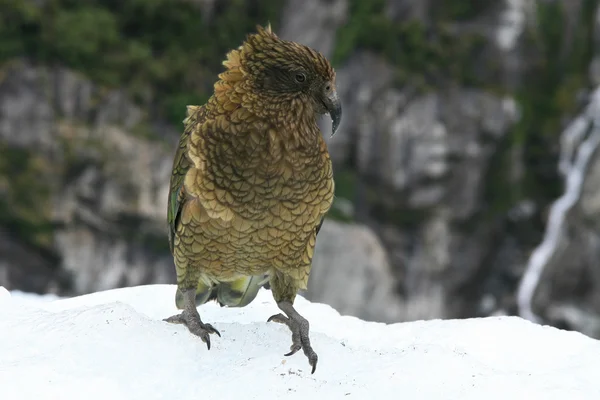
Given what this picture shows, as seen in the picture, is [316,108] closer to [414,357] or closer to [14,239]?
[414,357]

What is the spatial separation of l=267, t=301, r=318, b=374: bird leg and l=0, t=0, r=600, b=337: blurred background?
9959mm

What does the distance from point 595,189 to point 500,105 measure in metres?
2.92

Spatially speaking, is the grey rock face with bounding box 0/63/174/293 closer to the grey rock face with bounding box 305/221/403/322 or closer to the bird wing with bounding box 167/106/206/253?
the grey rock face with bounding box 305/221/403/322

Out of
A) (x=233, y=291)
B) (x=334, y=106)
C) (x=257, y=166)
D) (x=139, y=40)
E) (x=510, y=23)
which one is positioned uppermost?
(x=510, y=23)

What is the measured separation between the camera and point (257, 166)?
12.7 feet

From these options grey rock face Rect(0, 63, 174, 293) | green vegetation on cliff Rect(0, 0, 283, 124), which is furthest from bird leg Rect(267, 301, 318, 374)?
green vegetation on cliff Rect(0, 0, 283, 124)

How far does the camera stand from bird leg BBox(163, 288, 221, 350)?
4156mm

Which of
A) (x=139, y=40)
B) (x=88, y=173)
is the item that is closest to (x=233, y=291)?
(x=88, y=173)

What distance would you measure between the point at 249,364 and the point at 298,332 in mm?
509

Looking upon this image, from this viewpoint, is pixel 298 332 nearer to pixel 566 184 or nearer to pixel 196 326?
pixel 196 326

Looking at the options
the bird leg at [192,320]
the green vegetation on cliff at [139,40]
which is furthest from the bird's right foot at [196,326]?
the green vegetation on cliff at [139,40]

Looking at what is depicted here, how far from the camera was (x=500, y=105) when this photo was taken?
1678cm

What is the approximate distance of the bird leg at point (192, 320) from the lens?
416cm

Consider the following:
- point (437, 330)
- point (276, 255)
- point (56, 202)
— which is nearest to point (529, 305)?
point (56, 202)
